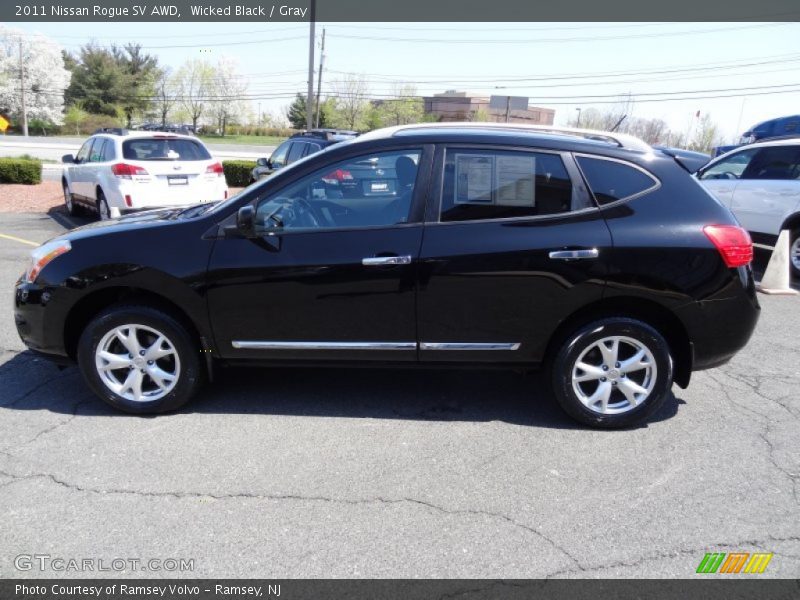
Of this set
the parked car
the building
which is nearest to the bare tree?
the building

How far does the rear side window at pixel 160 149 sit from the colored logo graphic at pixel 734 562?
10037 mm

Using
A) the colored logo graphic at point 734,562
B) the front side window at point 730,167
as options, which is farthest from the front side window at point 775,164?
the colored logo graphic at point 734,562

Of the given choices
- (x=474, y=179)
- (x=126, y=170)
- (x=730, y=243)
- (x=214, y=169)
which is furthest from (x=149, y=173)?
(x=730, y=243)

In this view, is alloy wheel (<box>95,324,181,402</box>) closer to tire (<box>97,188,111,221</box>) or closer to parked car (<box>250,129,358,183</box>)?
tire (<box>97,188,111,221</box>)

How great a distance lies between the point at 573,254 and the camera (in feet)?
12.4

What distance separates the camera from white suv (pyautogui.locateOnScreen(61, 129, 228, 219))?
10.2 meters

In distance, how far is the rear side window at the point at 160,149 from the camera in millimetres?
10414

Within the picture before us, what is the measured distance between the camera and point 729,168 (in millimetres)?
10125

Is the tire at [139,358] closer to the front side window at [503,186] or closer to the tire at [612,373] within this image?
the front side window at [503,186]

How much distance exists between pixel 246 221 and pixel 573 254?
6.61 feet

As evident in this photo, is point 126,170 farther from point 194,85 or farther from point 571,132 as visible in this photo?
point 194,85

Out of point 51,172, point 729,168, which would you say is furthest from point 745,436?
point 51,172

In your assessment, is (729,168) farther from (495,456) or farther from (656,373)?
(495,456)
